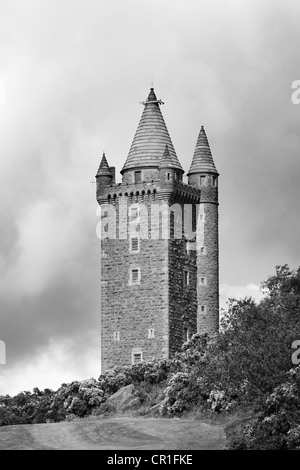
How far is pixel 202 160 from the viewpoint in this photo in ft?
350

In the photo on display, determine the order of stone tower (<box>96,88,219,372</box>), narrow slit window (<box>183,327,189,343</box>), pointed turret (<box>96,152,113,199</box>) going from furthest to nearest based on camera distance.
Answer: pointed turret (<box>96,152,113,199</box>) < narrow slit window (<box>183,327,189,343</box>) < stone tower (<box>96,88,219,372</box>)

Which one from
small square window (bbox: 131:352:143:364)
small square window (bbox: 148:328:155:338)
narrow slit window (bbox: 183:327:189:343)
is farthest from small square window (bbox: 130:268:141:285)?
small square window (bbox: 131:352:143:364)

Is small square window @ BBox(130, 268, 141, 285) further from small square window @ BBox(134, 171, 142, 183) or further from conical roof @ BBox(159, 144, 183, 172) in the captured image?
conical roof @ BBox(159, 144, 183, 172)

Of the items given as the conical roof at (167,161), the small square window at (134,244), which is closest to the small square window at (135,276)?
the small square window at (134,244)

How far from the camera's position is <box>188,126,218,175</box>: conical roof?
106250mm

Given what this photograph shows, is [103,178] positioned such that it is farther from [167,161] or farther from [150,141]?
[167,161]

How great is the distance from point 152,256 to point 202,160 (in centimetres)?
869

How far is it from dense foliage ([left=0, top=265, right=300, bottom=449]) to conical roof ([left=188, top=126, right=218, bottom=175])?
15786mm

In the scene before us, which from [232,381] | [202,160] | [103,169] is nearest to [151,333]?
[103,169]

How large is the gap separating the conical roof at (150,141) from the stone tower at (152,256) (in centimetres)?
6

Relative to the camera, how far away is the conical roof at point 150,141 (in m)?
103

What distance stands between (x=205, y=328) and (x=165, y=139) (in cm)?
1242
